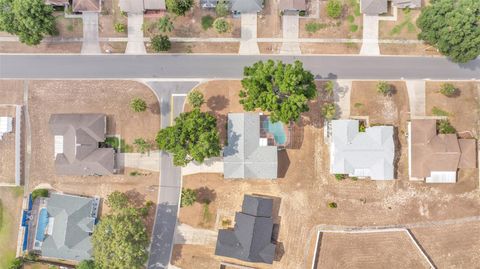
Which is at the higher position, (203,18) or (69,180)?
(203,18)

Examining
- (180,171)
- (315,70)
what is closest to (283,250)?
(180,171)

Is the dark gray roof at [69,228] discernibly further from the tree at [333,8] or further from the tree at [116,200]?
the tree at [333,8]

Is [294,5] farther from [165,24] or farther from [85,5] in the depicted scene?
[85,5]

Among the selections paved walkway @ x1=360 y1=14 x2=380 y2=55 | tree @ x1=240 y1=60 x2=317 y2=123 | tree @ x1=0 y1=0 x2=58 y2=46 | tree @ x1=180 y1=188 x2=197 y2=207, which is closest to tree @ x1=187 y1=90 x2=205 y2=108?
tree @ x1=240 y1=60 x2=317 y2=123

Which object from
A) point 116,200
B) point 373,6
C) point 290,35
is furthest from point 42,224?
point 373,6

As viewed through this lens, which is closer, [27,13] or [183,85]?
[27,13]

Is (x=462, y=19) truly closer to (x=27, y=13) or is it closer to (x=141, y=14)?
(x=141, y=14)

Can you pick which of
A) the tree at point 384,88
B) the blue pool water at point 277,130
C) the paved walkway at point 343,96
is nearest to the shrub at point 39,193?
the blue pool water at point 277,130
